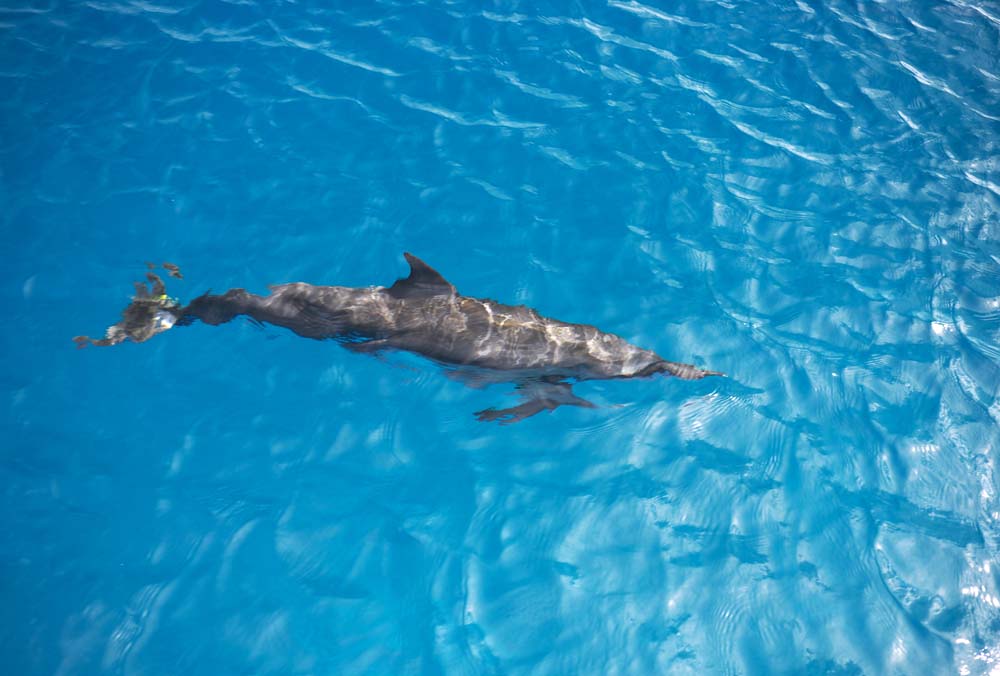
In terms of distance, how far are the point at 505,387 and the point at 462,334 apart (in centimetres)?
87

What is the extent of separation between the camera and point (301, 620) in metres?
6.14

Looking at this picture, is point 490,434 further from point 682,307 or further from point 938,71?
point 938,71

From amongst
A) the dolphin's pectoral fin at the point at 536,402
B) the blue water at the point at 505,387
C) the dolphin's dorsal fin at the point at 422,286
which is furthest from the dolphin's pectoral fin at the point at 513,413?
the dolphin's dorsal fin at the point at 422,286

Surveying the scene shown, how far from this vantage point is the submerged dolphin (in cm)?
704

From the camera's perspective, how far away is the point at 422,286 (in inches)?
281

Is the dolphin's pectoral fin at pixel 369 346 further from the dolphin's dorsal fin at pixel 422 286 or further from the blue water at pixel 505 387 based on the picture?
the dolphin's dorsal fin at pixel 422 286

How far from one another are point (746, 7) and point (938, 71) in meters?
3.74

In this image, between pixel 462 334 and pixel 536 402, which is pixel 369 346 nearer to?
pixel 462 334

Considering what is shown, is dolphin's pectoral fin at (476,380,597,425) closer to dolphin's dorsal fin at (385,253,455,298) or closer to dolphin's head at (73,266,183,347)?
dolphin's dorsal fin at (385,253,455,298)

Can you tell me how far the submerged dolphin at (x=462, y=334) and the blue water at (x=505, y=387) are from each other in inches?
11.0

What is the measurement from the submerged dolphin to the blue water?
28 cm

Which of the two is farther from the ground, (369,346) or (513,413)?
(369,346)

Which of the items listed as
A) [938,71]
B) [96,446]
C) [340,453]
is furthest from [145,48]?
[938,71]

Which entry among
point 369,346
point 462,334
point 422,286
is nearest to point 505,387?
point 462,334
